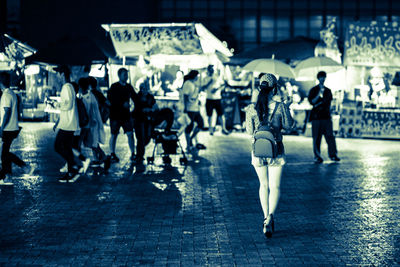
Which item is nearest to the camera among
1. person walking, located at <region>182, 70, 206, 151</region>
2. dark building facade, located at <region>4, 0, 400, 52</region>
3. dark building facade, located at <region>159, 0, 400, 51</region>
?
person walking, located at <region>182, 70, 206, 151</region>

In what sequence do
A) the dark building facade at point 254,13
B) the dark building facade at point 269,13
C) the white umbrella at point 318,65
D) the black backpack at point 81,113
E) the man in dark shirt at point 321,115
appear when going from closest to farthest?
the black backpack at point 81,113
the man in dark shirt at point 321,115
the white umbrella at point 318,65
the dark building facade at point 254,13
the dark building facade at point 269,13

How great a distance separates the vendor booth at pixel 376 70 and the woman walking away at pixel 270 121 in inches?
494

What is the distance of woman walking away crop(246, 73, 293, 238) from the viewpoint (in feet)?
22.7

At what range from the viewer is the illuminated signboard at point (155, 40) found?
15.9 metres

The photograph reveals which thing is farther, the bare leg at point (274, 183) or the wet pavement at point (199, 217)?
the bare leg at point (274, 183)

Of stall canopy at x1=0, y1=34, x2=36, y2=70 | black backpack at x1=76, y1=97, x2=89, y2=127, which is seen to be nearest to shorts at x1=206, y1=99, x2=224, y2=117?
stall canopy at x1=0, y1=34, x2=36, y2=70

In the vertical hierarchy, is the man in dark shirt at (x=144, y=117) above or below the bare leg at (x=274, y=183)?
above

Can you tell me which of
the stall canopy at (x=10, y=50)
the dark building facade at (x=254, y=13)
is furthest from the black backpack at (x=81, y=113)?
the dark building facade at (x=254, y=13)

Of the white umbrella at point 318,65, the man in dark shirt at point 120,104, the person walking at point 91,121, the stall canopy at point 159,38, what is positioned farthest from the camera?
the stall canopy at point 159,38

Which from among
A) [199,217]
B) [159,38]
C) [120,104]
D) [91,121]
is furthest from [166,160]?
[199,217]

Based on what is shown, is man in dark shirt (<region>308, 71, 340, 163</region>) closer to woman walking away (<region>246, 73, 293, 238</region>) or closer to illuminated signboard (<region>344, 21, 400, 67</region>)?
illuminated signboard (<region>344, 21, 400, 67</region>)

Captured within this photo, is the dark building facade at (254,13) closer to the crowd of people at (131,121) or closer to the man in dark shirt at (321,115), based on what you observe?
the crowd of people at (131,121)

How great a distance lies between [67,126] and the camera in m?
10.6

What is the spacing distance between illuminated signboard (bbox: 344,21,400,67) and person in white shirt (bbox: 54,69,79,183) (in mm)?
10719
